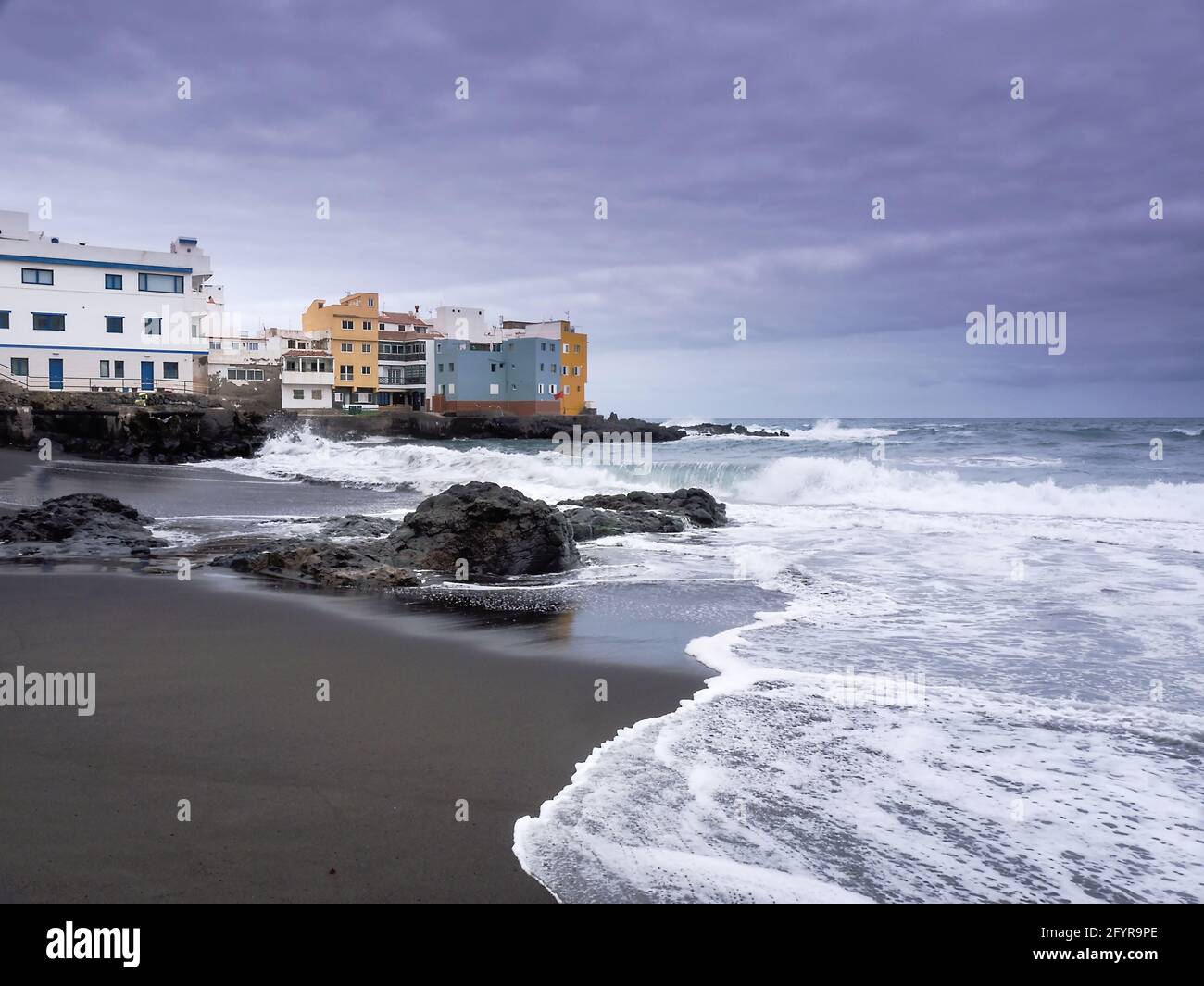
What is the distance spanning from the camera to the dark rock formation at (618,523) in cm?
1383

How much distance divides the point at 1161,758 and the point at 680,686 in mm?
2847

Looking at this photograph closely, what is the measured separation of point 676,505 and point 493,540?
21.2 ft

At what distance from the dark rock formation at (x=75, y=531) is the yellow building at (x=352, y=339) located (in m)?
50.0

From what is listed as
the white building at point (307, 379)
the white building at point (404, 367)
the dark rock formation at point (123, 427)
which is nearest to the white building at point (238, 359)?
the white building at point (307, 379)

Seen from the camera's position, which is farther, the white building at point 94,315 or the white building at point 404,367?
the white building at point 404,367

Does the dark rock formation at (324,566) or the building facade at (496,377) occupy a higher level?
the building facade at (496,377)

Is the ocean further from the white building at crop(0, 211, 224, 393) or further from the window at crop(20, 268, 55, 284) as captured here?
the window at crop(20, 268, 55, 284)

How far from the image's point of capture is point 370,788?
3.94 metres

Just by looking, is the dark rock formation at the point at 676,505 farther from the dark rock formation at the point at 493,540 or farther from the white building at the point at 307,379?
the white building at the point at 307,379

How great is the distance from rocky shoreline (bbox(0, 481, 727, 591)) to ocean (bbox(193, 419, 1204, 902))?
2.53 feet

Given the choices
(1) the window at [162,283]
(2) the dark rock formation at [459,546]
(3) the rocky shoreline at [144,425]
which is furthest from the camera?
(1) the window at [162,283]

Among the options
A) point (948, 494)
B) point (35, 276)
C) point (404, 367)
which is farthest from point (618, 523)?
point (404, 367)

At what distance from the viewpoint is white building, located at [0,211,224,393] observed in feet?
140
